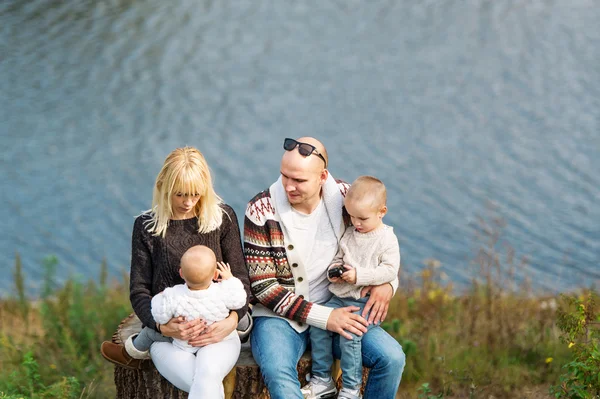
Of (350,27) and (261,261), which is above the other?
(350,27)

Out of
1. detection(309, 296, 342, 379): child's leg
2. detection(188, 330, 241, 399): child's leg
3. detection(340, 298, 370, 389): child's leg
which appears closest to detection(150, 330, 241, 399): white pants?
detection(188, 330, 241, 399): child's leg

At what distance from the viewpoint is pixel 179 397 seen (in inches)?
149

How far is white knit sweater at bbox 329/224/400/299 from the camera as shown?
12.4ft

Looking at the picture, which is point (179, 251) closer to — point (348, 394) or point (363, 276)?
point (363, 276)

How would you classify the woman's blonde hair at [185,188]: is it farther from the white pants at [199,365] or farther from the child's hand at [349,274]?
the child's hand at [349,274]

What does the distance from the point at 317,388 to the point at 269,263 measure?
0.66 meters

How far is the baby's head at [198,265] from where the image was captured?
3.39 meters

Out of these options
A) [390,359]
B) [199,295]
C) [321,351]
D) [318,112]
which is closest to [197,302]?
[199,295]

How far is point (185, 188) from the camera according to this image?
11.6 ft

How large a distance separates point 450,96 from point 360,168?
2219 mm

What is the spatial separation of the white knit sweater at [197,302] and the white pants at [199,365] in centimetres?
6

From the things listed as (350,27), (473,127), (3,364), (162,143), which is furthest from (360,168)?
(3,364)

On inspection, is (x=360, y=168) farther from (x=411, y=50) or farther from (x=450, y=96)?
(x=411, y=50)

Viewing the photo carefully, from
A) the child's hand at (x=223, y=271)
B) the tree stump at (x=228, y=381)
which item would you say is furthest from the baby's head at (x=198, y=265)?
the tree stump at (x=228, y=381)
